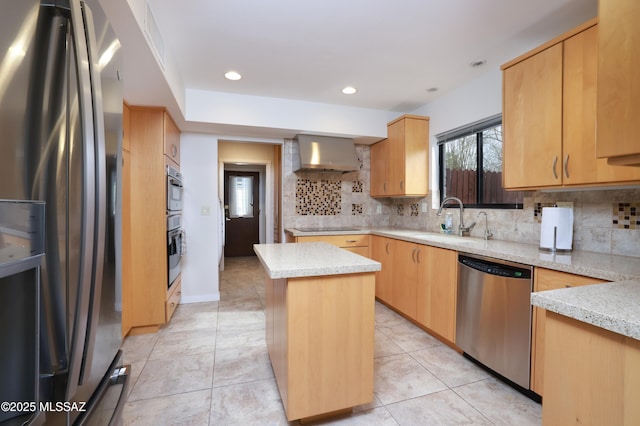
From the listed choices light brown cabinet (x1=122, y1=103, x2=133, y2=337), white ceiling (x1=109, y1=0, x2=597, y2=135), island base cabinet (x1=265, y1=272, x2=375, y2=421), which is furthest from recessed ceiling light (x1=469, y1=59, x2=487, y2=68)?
light brown cabinet (x1=122, y1=103, x2=133, y2=337)

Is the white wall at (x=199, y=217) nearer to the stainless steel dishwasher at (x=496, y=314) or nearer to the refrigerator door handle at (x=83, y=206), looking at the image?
the stainless steel dishwasher at (x=496, y=314)

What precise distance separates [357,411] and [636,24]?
6.80 feet

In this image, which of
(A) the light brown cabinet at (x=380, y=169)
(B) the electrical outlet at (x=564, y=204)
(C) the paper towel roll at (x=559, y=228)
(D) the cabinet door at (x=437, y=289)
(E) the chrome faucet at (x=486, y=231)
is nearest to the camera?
(C) the paper towel roll at (x=559, y=228)

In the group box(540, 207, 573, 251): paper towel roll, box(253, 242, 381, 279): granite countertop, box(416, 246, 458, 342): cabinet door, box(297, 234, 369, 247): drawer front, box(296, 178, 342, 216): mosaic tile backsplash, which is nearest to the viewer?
box(253, 242, 381, 279): granite countertop

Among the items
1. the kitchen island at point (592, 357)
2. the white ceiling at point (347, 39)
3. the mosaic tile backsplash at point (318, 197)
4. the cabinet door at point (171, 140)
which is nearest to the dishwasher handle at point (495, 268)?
the kitchen island at point (592, 357)

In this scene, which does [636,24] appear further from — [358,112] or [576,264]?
[358,112]

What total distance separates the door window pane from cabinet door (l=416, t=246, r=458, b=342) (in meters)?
5.05

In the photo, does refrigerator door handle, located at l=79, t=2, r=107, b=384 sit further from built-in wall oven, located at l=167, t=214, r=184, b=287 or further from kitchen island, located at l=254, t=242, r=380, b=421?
built-in wall oven, located at l=167, t=214, r=184, b=287

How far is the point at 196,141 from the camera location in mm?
3549

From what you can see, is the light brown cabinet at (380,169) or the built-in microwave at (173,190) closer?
the built-in microwave at (173,190)

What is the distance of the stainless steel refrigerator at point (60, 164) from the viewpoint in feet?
1.53

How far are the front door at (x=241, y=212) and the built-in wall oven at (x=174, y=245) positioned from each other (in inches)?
137

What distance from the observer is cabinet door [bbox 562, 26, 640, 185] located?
160 cm

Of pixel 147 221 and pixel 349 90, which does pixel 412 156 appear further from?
pixel 147 221
